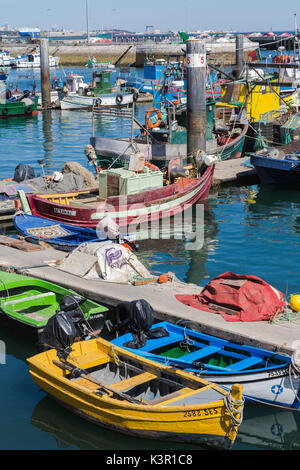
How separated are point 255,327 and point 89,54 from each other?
105969 millimetres

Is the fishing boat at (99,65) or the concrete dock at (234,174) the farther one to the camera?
the fishing boat at (99,65)

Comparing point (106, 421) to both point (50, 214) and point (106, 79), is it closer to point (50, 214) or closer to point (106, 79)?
point (50, 214)

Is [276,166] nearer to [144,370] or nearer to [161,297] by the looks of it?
[161,297]

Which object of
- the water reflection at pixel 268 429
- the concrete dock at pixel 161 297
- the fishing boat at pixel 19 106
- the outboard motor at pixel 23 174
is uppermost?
the fishing boat at pixel 19 106

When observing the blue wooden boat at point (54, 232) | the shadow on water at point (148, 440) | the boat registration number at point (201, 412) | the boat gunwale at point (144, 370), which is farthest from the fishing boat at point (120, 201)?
the boat registration number at point (201, 412)

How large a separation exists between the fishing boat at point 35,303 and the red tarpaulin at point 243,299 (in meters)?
2.17

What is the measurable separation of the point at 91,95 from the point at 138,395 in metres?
48.6

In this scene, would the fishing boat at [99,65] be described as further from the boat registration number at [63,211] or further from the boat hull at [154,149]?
the boat registration number at [63,211]

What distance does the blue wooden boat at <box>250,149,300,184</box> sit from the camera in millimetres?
25469

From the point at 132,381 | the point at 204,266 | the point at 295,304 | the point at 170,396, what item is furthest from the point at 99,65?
the point at 170,396

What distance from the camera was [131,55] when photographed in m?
110

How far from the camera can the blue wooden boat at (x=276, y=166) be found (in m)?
25.5

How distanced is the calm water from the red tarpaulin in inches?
77.3
